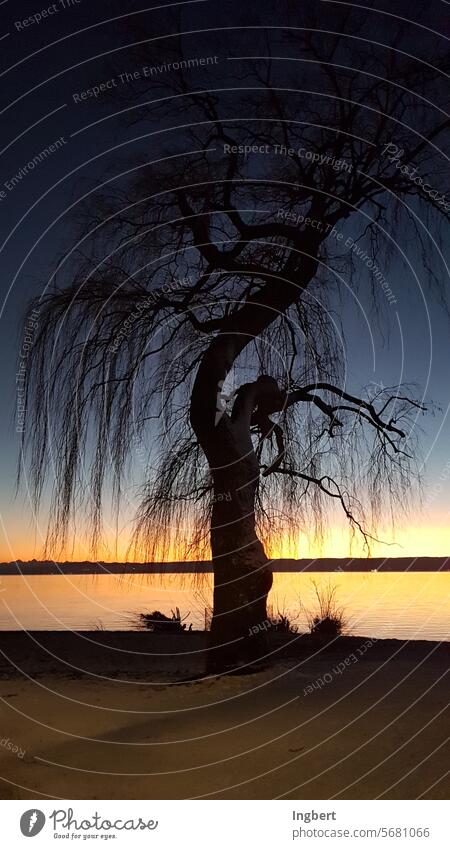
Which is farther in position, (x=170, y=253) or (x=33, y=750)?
(x=170, y=253)

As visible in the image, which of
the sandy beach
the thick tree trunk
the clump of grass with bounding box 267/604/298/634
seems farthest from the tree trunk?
the clump of grass with bounding box 267/604/298/634

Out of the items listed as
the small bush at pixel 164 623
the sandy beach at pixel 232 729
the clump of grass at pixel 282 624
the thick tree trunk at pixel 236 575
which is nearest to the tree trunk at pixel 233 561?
the thick tree trunk at pixel 236 575

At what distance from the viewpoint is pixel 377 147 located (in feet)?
35.5

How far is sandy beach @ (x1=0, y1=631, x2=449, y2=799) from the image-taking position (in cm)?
644

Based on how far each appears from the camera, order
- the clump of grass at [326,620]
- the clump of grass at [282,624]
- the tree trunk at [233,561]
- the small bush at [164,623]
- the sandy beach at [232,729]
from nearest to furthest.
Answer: the sandy beach at [232,729]
the tree trunk at [233,561]
the clump of grass at [282,624]
the clump of grass at [326,620]
the small bush at [164,623]

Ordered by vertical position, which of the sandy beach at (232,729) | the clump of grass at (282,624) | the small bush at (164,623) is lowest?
the sandy beach at (232,729)

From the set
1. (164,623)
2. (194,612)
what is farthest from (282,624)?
(194,612)

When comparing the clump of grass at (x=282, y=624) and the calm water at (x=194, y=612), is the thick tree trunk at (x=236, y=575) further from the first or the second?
the clump of grass at (x=282, y=624)

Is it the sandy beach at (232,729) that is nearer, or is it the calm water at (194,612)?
the sandy beach at (232,729)

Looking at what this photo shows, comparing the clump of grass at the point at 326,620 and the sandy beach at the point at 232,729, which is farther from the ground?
the clump of grass at the point at 326,620

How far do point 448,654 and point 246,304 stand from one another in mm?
5065

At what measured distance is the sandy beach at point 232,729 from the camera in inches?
254
